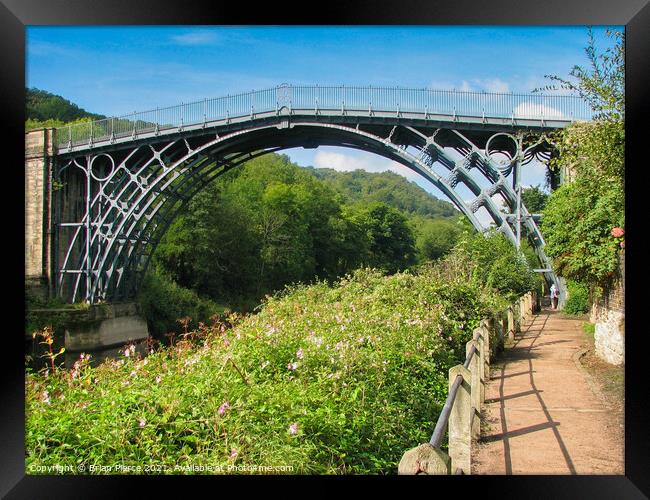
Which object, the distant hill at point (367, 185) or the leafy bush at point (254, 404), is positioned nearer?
the leafy bush at point (254, 404)

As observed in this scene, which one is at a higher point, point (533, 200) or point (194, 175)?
point (194, 175)

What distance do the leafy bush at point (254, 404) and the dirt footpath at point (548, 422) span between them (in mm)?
574

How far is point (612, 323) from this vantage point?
6.24 m

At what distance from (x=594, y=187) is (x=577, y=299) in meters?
3.66

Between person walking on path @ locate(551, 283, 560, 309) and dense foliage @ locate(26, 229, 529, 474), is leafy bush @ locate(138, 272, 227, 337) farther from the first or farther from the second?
dense foliage @ locate(26, 229, 529, 474)

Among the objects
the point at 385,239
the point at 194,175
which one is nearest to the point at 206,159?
the point at 194,175

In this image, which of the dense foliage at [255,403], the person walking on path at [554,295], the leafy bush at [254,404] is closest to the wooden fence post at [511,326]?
the person walking on path at [554,295]

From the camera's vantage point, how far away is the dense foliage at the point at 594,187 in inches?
213

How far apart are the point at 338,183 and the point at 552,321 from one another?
4.93 meters

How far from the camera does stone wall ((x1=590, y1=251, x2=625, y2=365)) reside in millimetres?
5923

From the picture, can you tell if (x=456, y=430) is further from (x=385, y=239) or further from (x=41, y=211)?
(x=41, y=211)

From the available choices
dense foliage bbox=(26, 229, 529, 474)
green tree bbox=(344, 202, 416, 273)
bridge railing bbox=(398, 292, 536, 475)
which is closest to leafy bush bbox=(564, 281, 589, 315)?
green tree bbox=(344, 202, 416, 273)

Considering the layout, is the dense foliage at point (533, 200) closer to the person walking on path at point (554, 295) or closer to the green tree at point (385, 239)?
the person walking on path at point (554, 295)

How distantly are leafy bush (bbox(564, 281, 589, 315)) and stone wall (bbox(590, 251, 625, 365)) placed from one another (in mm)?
1525
